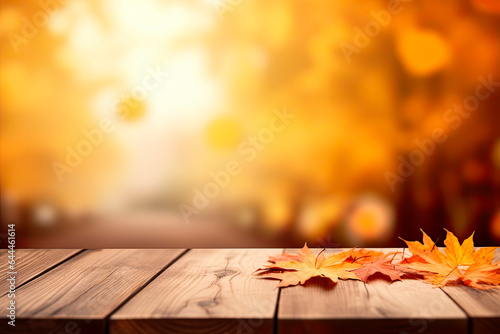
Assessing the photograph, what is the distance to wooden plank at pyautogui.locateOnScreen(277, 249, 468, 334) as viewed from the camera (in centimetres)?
71

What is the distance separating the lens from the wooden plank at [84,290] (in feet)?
2.42

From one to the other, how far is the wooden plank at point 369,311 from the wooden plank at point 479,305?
14 millimetres

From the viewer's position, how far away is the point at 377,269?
3.06 ft

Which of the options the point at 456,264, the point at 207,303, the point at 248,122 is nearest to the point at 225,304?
the point at 207,303

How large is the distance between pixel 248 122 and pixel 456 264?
0.60 metres

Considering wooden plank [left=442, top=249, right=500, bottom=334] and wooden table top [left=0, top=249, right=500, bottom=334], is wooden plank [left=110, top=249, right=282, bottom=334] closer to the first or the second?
wooden table top [left=0, top=249, right=500, bottom=334]

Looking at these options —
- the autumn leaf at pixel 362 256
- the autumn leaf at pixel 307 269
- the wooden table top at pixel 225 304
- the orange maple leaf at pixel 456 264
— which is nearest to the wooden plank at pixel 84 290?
the wooden table top at pixel 225 304

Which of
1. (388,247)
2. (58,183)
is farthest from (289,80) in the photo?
(58,183)

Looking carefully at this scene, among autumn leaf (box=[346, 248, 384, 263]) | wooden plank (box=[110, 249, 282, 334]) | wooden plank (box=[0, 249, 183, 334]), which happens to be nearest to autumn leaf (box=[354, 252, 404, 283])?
autumn leaf (box=[346, 248, 384, 263])

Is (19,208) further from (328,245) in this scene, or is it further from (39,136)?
(328,245)

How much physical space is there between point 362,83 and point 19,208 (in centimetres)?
95

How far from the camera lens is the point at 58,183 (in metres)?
1.33

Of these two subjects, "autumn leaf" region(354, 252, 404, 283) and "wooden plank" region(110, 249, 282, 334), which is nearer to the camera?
"wooden plank" region(110, 249, 282, 334)

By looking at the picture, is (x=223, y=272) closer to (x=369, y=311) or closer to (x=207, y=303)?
(x=207, y=303)
